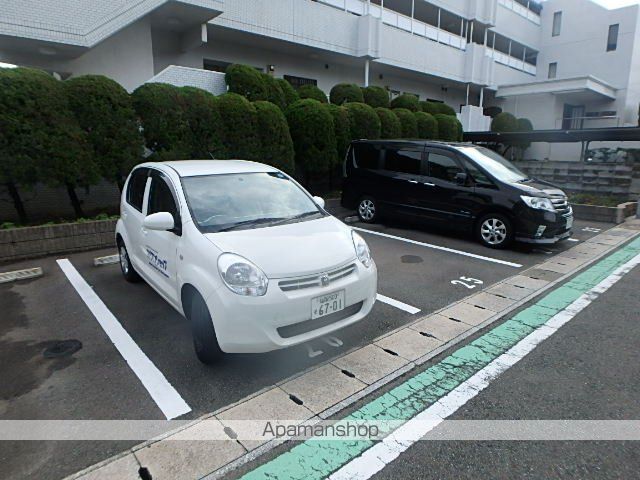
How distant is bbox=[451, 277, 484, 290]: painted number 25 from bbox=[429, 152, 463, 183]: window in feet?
7.84

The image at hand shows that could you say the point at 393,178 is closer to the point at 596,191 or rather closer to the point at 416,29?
the point at 596,191

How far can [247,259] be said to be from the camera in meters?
2.71

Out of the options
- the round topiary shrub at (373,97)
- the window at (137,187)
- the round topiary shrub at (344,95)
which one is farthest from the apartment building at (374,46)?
the window at (137,187)

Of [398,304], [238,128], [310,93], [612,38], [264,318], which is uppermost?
[612,38]

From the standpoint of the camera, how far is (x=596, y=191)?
A: 11789 millimetres

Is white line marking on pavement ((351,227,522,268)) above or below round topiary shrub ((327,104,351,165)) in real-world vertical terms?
below

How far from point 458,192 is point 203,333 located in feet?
17.4

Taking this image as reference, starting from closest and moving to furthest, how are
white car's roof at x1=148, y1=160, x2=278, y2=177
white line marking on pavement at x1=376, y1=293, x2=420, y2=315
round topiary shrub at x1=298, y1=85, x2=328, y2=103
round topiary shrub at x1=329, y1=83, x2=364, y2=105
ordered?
1. white car's roof at x1=148, y1=160, x2=278, y2=177
2. white line marking on pavement at x1=376, y1=293, x2=420, y2=315
3. round topiary shrub at x1=298, y1=85, x2=328, y2=103
4. round topiary shrub at x1=329, y1=83, x2=364, y2=105

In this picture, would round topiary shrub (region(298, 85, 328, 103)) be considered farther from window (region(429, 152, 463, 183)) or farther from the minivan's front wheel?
the minivan's front wheel

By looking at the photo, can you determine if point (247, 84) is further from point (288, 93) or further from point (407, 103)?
point (407, 103)

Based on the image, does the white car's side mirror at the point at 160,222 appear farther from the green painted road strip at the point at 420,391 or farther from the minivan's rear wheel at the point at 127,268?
the green painted road strip at the point at 420,391

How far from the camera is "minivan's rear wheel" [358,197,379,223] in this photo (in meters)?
8.11

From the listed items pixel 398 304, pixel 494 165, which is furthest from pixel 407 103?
pixel 398 304

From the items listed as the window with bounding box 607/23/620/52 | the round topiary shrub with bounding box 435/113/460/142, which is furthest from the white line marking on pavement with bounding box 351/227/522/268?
the window with bounding box 607/23/620/52
